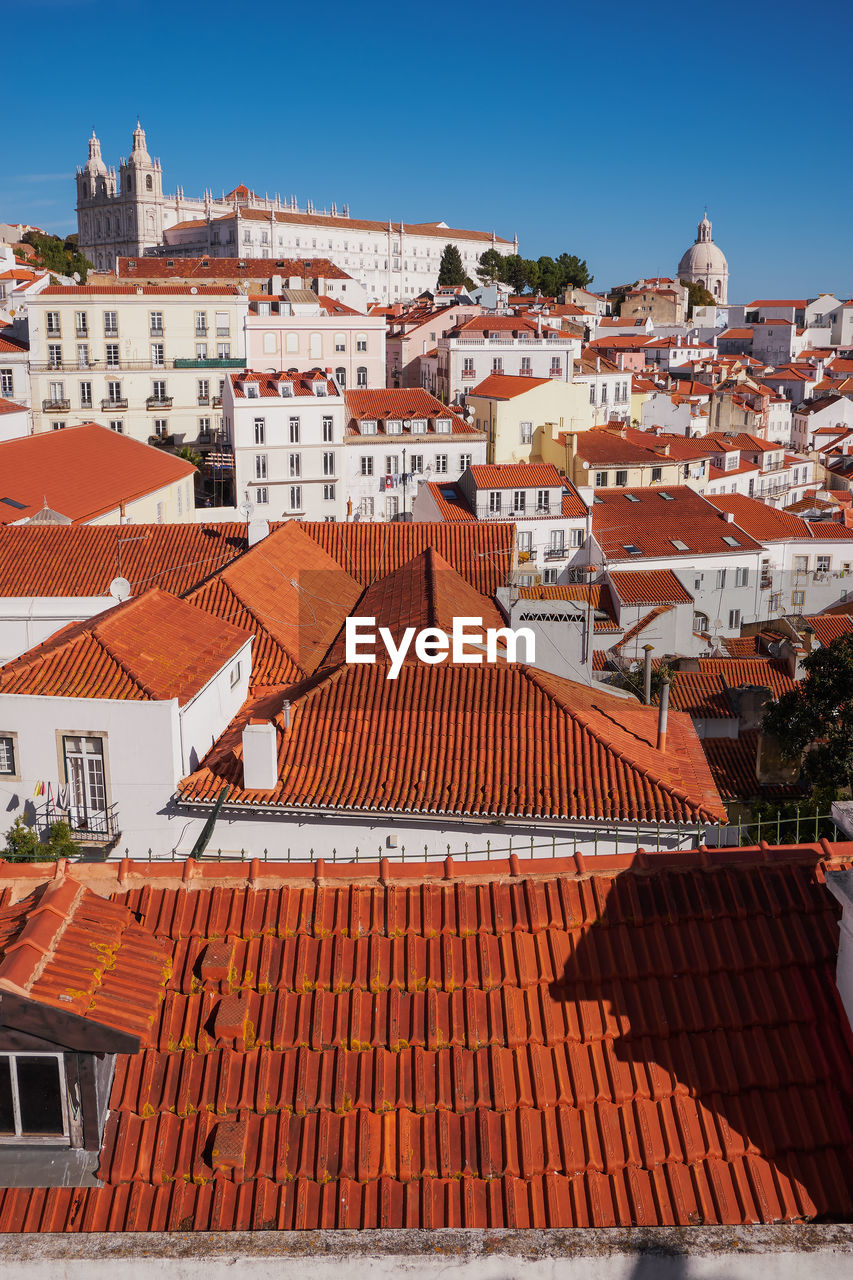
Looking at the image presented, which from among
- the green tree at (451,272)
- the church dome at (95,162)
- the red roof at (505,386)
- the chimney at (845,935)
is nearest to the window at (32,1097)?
the chimney at (845,935)

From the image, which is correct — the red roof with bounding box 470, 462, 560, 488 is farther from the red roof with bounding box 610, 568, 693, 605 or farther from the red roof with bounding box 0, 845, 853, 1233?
the red roof with bounding box 0, 845, 853, 1233

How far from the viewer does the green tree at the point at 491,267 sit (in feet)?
387

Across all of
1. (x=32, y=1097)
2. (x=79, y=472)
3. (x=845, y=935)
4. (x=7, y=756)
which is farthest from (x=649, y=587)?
(x=32, y=1097)

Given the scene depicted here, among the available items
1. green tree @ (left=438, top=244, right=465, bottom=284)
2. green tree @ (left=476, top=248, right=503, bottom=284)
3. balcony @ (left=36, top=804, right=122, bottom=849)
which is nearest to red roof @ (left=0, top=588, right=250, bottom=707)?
balcony @ (left=36, top=804, right=122, bottom=849)

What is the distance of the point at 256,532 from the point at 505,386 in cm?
3262

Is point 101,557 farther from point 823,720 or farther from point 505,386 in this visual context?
point 505,386

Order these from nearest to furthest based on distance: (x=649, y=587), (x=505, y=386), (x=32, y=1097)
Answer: (x=32, y=1097), (x=649, y=587), (x=505, y=386)

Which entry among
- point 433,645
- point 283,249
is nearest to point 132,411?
point 433,645

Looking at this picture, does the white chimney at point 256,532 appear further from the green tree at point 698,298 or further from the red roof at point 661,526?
the green tree at point 698,298

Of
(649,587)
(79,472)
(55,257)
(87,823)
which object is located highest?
(55,257)

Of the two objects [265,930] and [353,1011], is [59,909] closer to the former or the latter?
[265,930]

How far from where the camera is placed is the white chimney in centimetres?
2430

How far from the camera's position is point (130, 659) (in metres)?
12.6

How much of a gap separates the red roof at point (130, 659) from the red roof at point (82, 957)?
23.4 feet
